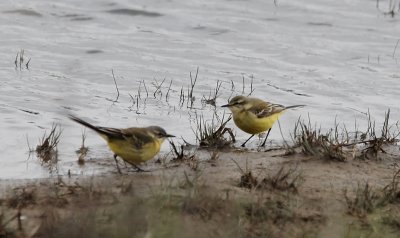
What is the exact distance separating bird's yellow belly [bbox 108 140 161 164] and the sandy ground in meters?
0.16

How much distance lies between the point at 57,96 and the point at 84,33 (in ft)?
12.3

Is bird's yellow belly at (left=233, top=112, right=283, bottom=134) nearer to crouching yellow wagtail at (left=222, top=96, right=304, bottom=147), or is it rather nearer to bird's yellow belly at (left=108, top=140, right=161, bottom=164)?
crouching yellow wagtail at (left=222, top=96, right=304, bottom=147)

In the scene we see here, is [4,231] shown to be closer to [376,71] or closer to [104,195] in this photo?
[104,195]

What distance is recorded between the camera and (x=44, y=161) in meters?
10.6

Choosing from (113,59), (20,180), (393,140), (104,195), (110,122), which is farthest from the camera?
(113,59)

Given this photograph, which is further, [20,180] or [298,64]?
[298,64]

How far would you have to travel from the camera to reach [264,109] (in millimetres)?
12281

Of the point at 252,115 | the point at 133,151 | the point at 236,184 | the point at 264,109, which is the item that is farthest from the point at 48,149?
the point at 264,109

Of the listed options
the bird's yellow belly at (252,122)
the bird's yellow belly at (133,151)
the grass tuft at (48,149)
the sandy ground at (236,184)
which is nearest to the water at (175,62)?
the grass tuft at (48,149)

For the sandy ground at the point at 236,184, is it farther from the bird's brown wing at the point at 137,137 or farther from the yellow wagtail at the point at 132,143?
the bird's brown wing at the point at 137,137

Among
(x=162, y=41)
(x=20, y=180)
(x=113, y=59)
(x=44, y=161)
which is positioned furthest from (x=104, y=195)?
(x=162, y=41)

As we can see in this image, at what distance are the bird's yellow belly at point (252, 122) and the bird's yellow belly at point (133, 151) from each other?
89.8 inches

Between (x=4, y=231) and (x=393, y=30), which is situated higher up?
(x=393, y=30)

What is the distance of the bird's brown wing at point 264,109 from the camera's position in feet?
39.8
